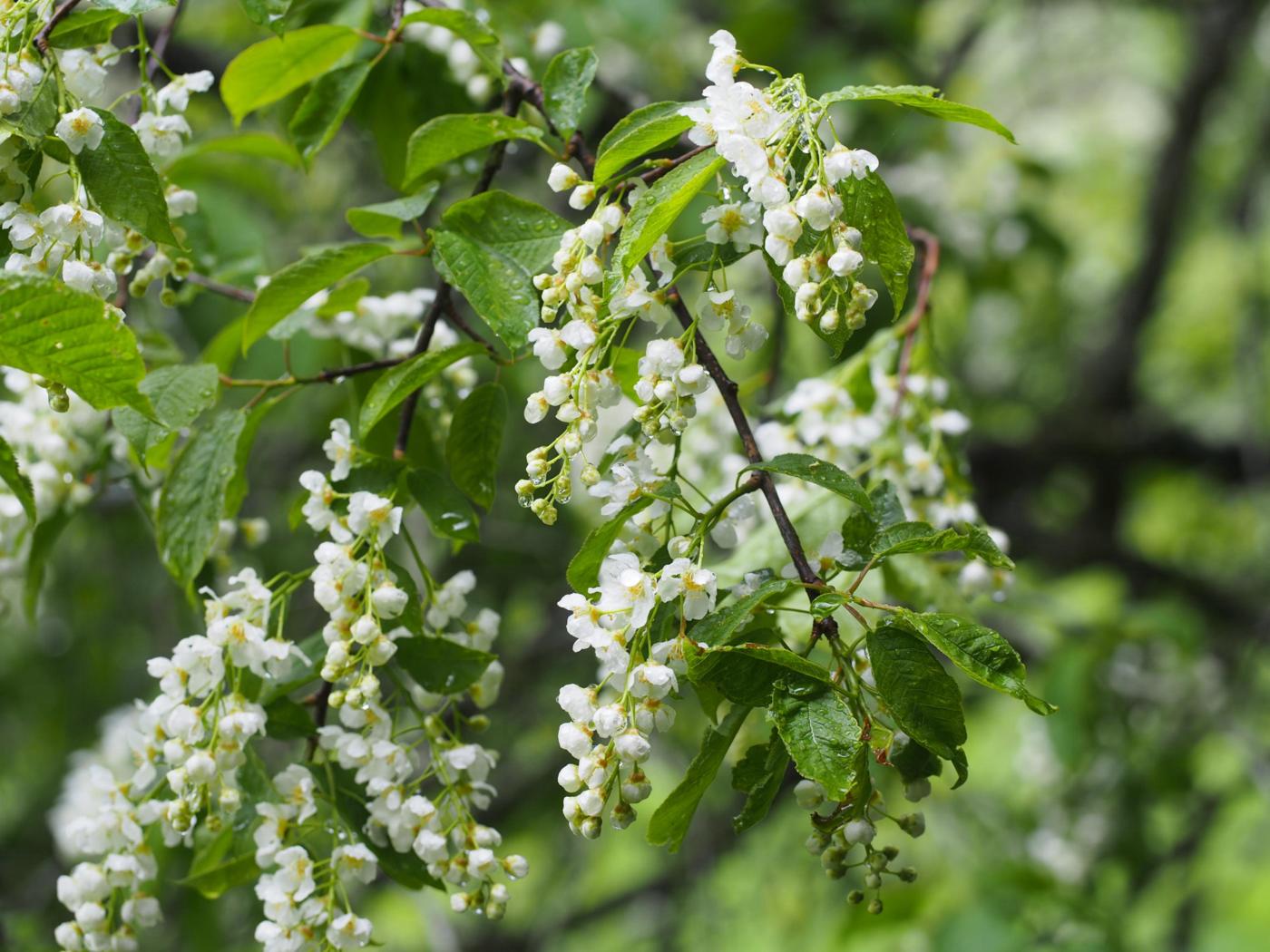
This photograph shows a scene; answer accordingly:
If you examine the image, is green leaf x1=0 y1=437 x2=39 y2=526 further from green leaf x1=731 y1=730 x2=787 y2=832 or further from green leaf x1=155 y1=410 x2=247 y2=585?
green leaf x1=731 y1=730 x2=787 y2=832

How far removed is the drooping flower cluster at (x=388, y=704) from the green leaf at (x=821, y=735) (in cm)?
29

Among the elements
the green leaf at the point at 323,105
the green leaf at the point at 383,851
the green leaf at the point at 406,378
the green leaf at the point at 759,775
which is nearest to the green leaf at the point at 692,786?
the green leaf at the point at 759,775

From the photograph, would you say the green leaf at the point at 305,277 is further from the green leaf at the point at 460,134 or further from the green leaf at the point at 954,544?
the green leaf at the point at 954,544

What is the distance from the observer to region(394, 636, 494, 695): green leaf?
1.04 meters

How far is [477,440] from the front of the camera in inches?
41.8

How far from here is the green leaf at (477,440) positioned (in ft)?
3.46

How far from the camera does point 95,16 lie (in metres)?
0.94

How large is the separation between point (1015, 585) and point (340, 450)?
76.7 inches

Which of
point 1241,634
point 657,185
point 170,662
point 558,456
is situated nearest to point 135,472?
point 170,662

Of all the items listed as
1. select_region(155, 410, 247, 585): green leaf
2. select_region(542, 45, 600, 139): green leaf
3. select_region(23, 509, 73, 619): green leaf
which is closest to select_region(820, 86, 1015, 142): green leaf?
select_region(542, 45, 600, 139): green leaf

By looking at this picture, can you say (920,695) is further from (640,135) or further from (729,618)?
(640,135)

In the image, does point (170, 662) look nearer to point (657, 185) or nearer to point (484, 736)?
point (657, 185)

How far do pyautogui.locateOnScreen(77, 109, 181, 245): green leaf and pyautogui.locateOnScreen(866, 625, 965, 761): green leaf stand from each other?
23.9 inches

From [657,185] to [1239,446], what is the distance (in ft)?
10.5
